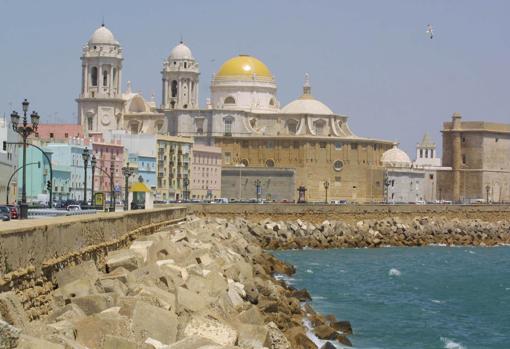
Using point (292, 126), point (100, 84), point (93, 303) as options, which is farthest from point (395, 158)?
point (93, 303)

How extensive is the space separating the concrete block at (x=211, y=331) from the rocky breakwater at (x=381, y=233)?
43301 mm

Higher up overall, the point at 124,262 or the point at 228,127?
the point at 228,127

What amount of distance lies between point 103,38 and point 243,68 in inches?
867

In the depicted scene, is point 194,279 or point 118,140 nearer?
point 194,279

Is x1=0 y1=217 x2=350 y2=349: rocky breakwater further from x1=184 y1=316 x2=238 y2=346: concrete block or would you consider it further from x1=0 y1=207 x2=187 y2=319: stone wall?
x1=0 y1=207 x2=187 y2=319: stone wall

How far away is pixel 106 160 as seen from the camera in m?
91.9

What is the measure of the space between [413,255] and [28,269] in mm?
47482

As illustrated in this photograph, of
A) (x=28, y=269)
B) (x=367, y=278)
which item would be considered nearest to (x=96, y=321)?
(x=28, y=269)

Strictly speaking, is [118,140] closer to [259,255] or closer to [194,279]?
Answer: [259,255]

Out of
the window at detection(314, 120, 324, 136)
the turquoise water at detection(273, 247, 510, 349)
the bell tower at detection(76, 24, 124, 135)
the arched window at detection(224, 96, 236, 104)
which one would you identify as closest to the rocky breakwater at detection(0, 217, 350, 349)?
the turquoise water at detection(273, 247, 510, 349)

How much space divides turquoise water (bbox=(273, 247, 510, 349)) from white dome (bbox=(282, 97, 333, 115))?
195 feet

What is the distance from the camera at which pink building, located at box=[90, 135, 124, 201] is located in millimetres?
88500

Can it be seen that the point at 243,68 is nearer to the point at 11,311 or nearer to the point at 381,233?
the point at 381,233

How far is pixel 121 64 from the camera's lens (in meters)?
104
